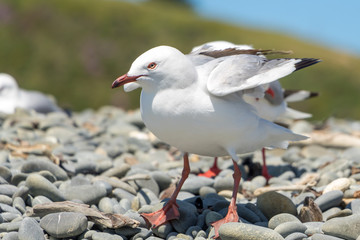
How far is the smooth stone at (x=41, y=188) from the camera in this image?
4.25m

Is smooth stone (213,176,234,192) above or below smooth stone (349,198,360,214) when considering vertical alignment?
below

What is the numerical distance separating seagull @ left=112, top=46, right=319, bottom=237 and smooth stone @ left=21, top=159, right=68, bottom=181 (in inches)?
52.5

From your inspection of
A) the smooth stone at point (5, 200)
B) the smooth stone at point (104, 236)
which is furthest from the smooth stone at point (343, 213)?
the smooth stone at point (5, 200)

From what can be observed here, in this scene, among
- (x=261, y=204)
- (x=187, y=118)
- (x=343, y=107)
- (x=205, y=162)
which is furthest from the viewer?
(x=343, y=107)

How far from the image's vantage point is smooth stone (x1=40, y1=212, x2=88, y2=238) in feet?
11.9

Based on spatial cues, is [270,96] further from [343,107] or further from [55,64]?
[55,64]

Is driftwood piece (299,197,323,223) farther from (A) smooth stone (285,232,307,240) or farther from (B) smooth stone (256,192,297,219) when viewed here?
(A) smooth stone (285,232,307,240)

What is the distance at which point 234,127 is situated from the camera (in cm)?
370

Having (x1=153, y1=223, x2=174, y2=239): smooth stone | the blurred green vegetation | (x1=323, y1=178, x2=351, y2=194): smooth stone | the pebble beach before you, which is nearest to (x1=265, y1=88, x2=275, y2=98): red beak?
the pebble beach

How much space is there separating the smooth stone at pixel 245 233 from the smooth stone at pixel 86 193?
1281 mm

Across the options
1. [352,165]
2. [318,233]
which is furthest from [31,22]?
[318,233]

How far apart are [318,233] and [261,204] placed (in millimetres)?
665

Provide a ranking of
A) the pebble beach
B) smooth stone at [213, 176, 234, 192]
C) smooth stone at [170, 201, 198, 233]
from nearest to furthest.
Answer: the pebble beach < smooth stone at [170, 201, 198, 233] < smooth stone at [213, 176, 234, 192]

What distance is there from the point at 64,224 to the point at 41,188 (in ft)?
2.35
